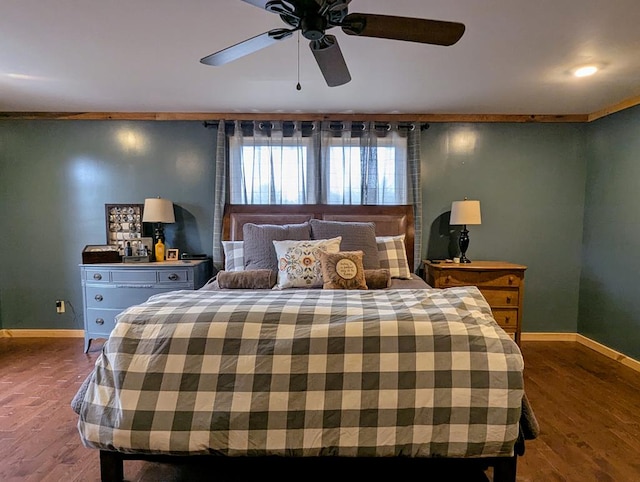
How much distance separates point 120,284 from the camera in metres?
3.42

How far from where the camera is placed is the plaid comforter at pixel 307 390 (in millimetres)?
1528

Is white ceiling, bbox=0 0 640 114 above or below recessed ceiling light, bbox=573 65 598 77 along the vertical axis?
above

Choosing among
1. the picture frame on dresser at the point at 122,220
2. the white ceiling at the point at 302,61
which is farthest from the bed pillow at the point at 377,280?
the picture frame on dresser at the point at 122,220

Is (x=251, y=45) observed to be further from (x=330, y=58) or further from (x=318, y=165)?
(x=318, y=165)

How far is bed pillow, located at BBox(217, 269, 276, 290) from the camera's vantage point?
2775 millimetres

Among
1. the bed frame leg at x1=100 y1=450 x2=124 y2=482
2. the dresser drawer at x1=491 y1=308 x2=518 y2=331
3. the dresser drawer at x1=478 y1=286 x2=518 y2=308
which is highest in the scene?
the dresser drawer at x1=478 y1=286 x2=518 y2=308

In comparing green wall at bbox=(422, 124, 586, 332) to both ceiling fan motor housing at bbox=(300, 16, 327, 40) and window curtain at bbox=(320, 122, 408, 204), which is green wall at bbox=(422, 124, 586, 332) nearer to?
window curtain at bbox=(320, 122, 408, 204)

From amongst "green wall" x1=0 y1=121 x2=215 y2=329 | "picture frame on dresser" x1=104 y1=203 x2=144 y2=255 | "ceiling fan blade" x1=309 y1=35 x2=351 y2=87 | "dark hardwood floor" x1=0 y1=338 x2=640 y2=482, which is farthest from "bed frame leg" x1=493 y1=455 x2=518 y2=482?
"picture frame on dresser" x1=104 y1=203 x2=144 y2=255

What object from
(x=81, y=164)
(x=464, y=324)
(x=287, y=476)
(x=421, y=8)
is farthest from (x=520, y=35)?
(x=81, y=164)

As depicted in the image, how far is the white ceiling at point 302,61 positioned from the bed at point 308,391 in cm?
157

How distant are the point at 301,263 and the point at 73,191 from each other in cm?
278

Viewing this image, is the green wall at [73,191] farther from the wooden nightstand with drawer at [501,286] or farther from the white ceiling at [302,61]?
the wooden nightstand with drawer at [501,286]

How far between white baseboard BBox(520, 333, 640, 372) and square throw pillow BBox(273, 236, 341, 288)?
101 inches

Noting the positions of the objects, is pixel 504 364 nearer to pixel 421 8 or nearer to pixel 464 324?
pixel 464 324
